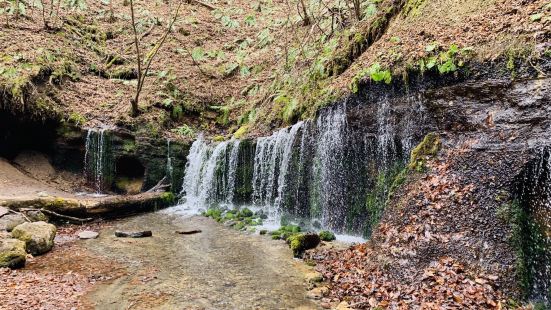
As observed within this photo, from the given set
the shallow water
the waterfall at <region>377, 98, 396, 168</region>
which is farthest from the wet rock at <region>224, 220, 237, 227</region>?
the waterfall at <region>377, 98, 396, 168</region>

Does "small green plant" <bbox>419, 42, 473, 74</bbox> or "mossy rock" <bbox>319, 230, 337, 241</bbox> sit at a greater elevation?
"small green plant" <bbox>419, 42, 473, 74</bbox>

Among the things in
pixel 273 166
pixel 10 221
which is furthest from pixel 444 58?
pixel 10 221

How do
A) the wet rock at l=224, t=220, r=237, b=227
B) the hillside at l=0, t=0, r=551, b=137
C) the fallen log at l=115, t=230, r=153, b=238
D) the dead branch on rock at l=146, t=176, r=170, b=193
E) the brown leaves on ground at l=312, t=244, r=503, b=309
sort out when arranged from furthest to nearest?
the dead branch on rock at l=146, t=176, r=170, b=193, the wet rock at l=224, t=220, r=237, b=227, the fallen log at l=115, t=230, r=153, b=238, the hillside at l=0, t=0, r=551, b=137, the brown leaves on ground at l=312, t=244, r=503, b=309

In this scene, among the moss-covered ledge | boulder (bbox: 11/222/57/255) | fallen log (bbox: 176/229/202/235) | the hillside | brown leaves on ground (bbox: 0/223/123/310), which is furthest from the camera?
fallen log (bbox: 176/229/202/235)

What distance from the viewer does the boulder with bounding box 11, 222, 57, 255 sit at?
6570 millimetres

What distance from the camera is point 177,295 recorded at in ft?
16.7

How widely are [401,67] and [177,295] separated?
6.26 meters

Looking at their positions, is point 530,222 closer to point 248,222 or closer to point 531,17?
point 531,17

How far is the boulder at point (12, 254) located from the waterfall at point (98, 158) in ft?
25.5

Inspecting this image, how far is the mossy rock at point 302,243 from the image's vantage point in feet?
Result: 22.8

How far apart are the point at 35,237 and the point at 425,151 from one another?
7311mm

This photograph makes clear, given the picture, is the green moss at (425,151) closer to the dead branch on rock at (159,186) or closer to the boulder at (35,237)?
the boulder at (35,237)

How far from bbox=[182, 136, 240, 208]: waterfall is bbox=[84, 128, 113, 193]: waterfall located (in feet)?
9.95

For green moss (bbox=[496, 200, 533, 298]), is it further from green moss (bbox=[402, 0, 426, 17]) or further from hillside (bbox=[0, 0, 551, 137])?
green moss (bbox=[402, 0, 426, 17])
